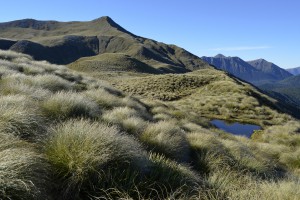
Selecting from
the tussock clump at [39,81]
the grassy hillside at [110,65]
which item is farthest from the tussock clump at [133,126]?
the grassy hillside at [110,65]

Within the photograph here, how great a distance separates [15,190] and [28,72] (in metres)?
16.2

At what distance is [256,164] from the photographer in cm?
1109

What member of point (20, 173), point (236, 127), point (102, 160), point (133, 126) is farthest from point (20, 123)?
point (236, 127)

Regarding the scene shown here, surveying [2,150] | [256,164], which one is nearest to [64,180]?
[2,150]

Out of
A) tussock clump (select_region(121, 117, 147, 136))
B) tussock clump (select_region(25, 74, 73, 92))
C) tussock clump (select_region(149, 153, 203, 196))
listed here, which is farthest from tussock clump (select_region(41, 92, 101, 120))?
tussock clump (select_region(25, 74, 73, 92))

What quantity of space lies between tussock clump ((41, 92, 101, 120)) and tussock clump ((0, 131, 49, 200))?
12.5 ft

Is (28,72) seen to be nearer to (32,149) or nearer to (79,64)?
(32,149)

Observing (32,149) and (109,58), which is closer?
(32,149)

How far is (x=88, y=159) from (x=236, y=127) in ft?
113

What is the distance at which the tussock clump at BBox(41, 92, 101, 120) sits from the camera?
9.36m

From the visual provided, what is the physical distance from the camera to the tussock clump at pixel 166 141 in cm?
929

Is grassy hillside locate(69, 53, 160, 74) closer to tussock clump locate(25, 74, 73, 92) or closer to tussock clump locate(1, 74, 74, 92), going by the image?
tussock clump locate(25, 74, 73, 92)

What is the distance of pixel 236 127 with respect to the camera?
38469mm

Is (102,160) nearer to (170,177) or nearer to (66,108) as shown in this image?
(170,177)
